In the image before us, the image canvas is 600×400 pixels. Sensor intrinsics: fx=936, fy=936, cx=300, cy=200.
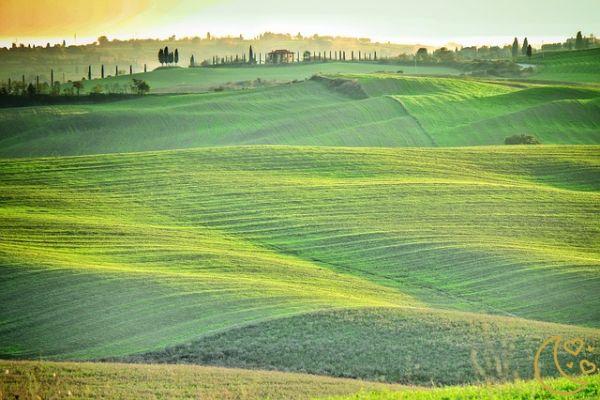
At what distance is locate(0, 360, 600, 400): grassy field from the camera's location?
1947cm

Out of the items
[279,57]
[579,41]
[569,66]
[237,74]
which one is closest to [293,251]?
[569,66]

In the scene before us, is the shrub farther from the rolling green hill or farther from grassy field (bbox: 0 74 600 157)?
the rolling green hill

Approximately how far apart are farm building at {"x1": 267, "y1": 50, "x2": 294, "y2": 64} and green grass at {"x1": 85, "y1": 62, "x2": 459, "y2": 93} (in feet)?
28.5

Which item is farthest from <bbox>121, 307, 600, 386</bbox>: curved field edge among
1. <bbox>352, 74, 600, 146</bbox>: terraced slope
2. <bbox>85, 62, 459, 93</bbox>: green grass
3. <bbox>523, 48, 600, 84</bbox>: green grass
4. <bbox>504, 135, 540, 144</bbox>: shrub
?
<bbox>85, 62, 459, 93</bbox>: green grass

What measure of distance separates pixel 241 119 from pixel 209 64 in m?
65.4

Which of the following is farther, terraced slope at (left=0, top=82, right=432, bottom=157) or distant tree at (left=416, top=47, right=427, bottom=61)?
distant tree at (left=416, top=47, right=427, bottom=61)

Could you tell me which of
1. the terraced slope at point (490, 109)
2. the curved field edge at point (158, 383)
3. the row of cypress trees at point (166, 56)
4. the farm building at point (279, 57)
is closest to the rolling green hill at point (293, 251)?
the curved field edge at point (158, 383)

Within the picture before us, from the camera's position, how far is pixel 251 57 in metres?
147

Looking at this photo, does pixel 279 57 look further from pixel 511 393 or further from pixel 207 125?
pixel 511 393

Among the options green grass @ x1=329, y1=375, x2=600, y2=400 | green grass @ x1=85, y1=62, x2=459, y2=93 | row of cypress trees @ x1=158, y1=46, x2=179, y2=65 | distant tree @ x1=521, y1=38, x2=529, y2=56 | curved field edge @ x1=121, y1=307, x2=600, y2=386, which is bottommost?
curved field edge @ x1=121, y1=307, x2=600, y2=386

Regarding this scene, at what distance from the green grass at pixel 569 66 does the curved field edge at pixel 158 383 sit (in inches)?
3619

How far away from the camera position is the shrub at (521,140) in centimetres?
6794

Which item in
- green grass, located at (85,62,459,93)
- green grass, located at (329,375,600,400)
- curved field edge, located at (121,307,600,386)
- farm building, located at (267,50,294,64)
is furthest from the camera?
farm building, located at (267,50,294,64)

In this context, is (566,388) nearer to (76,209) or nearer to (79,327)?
(79,327)
